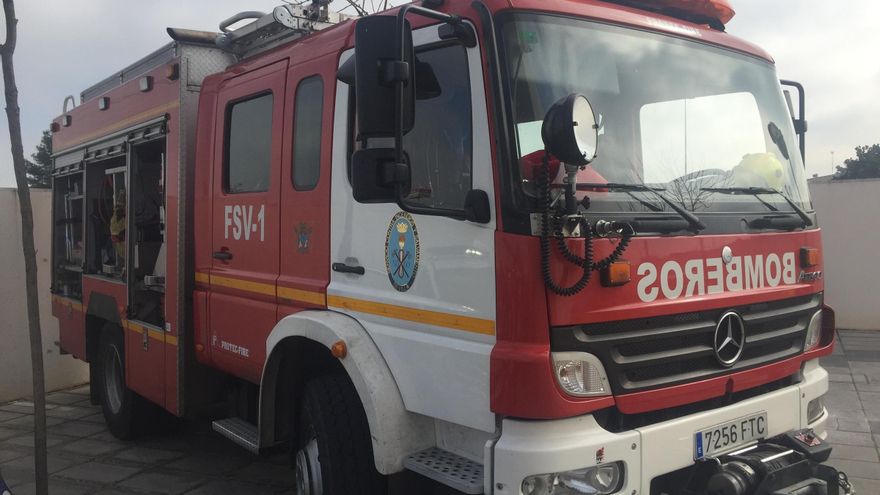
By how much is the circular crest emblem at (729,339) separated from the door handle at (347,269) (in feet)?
4.96

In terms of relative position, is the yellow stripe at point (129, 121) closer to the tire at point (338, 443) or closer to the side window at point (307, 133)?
the side window at point (307, 133)

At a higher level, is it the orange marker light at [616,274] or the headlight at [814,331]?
the orange marker light at [616,274]

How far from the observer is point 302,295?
374 cm

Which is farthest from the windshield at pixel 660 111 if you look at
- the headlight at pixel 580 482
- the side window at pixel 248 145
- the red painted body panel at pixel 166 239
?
the red painted body panel at pixel 166 239

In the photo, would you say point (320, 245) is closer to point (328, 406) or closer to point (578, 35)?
point (328, 406)

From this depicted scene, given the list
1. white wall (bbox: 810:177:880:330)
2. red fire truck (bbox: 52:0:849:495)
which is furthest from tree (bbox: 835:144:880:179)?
red fire truck (bbox: 52:0:849:495)

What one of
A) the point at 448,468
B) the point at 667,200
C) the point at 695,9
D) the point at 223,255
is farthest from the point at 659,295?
the point at 223,255

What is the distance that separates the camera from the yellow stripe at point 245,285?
4.02m

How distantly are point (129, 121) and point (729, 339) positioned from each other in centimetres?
442

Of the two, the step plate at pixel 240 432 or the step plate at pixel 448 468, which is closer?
the step plate at pixel 448 468

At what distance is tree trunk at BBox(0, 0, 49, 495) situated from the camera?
381 cm

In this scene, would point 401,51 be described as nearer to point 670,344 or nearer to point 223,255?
point 670,344

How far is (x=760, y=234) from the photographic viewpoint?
3232 mm

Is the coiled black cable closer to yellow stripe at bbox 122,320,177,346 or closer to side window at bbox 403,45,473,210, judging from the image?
side window at bbox 403,45,473,210
